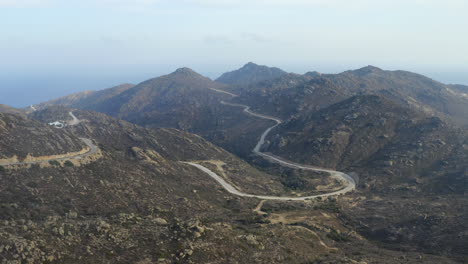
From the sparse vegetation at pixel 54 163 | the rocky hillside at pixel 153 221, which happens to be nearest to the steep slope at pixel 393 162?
the rocky hillside at pixel 153 221

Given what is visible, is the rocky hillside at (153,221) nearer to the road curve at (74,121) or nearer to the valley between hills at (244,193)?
the valley between hills at (244,193)

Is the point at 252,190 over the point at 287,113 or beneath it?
beneath

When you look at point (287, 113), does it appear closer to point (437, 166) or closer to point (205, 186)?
point (437, 166)

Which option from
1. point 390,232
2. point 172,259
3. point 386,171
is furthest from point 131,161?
point 386,171

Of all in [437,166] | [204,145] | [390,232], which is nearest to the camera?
[390,232]

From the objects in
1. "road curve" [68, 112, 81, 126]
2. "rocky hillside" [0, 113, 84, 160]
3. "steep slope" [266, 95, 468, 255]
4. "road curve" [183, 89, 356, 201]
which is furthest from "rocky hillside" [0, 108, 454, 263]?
"road curve" [68, 112, 81, 126]
